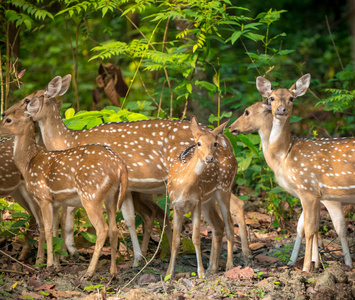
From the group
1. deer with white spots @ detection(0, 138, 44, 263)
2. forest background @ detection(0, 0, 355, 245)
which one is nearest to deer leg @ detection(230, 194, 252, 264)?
forest background @ detection(0, 0, 355, 245)

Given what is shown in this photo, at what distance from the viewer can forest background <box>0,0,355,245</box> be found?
693 centimetres

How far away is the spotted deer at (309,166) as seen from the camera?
18.9ft

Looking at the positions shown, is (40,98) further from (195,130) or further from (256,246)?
(256,246)

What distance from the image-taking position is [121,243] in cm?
683

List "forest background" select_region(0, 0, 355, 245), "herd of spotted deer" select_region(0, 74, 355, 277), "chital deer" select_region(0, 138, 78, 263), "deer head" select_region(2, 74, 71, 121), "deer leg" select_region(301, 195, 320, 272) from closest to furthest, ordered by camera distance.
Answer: "herd of spotted deer" select_region(0, 74, 355, 277) < "deer leg" select_region(301, 195, 320, 272) < "deer head" select_region(2, 74, 71, 121) < "chital deer" select_region(0, 138, 78, 263) < "forest background" select_region(0, 0, 355, 245)

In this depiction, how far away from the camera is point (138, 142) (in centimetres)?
624

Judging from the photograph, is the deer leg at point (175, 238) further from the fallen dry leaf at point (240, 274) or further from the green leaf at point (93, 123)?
the green leaf at point (93, 123)

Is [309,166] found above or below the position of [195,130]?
below

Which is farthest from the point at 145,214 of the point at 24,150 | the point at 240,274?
the point at 240,274

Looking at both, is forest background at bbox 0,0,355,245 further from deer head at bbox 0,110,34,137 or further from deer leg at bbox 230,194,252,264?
deer head at bbox 0,110,34,137

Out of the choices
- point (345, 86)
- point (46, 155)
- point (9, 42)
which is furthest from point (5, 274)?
point (345, 86)

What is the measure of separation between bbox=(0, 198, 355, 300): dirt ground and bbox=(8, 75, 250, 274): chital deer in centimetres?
43

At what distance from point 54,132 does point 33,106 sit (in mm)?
474

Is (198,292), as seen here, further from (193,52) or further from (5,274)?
(193,52)
